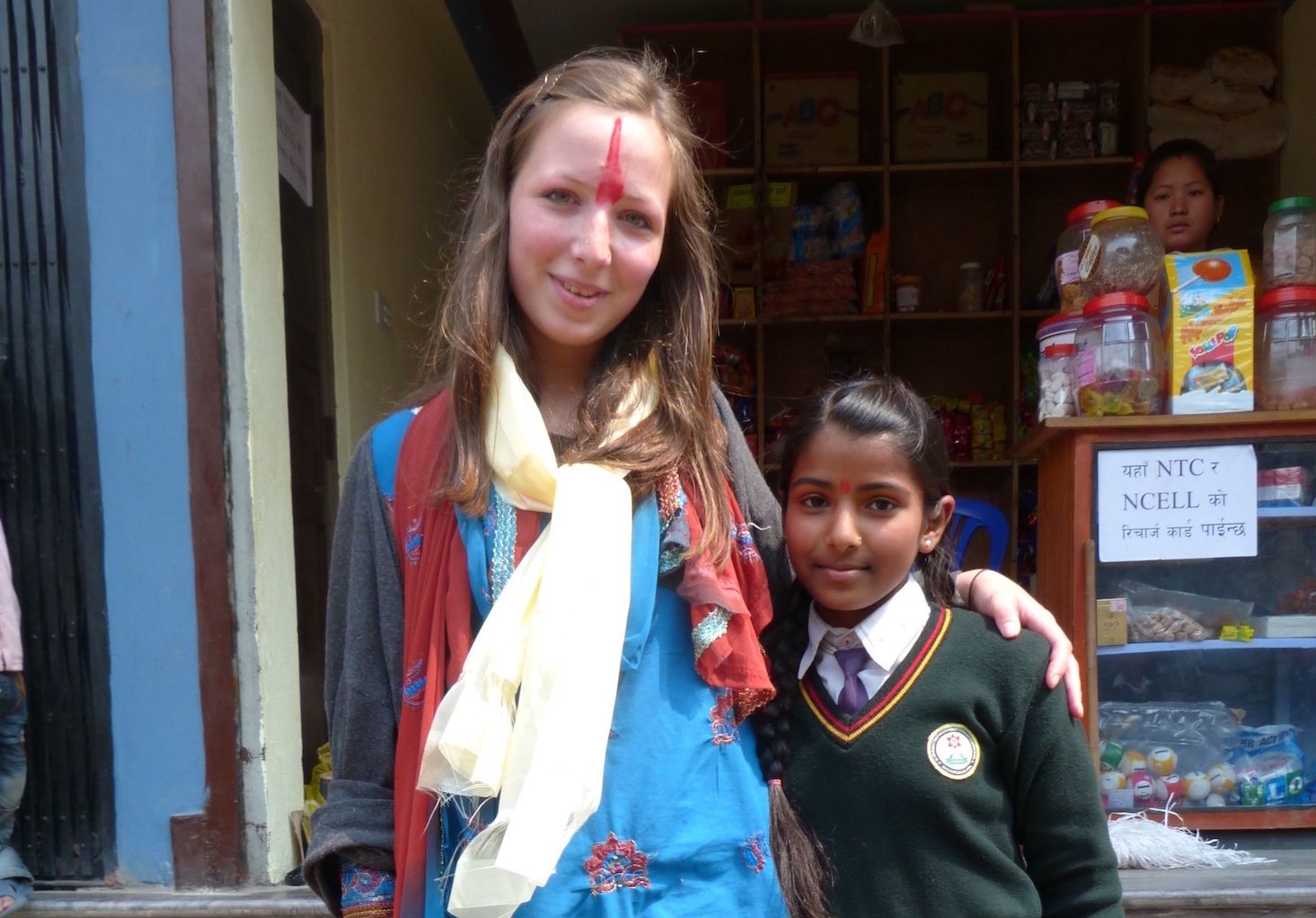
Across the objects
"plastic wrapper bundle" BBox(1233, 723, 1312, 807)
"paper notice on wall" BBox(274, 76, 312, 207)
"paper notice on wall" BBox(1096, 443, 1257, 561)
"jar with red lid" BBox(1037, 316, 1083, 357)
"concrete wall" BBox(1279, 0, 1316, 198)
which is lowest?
"plastic wrapper bundle" BBox(1233, 723, 1312, 807)

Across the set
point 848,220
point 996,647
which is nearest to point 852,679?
point 996,647

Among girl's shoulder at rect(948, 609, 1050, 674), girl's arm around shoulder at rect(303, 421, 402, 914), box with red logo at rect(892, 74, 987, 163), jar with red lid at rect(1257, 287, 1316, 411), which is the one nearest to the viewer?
girl's arm around shoulder at rect(303, 421, 402, 914)

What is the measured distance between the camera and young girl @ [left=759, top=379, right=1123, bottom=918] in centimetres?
124

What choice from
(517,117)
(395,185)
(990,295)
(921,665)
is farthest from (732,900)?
(990,295)

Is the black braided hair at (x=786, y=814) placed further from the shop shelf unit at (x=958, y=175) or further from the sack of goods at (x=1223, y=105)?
the sack of goods at (x=1223, y=105)

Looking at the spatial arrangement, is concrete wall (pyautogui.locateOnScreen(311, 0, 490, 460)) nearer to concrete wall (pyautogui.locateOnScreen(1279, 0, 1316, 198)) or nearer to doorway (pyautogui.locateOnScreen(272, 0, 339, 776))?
doorway (pyautogui.locateOnScreen(272, 0, 339, 776))

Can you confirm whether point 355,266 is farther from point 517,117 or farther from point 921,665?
point 921,665

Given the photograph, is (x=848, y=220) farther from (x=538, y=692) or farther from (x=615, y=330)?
(x=538, y=692)

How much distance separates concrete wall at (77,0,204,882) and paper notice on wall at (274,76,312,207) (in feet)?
1.39

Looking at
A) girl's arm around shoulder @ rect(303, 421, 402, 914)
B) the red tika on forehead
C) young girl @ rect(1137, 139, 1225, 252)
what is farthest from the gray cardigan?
young girl @ rect(1137, 139, 1225, 252)

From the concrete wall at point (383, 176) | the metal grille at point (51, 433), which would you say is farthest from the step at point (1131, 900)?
the concrete wall at point (383, 176)

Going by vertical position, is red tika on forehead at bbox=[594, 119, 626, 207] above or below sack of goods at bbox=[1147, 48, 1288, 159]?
below

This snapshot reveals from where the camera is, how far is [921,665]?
131 cm

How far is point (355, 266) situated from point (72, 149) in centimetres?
123
